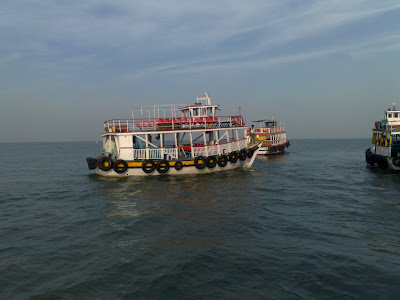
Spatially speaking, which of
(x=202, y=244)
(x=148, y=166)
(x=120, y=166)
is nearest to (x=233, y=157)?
(x=148, y=166)

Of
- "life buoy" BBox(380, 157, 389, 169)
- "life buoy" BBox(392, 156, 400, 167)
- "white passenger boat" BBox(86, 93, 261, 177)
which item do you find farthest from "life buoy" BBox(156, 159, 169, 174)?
"life buoy" BBox(380, 157, 389, 169)

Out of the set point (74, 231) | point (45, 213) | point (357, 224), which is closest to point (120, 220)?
point (74, 231)

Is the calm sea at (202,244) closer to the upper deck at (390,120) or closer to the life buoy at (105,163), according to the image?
the life buoy at (105,163)

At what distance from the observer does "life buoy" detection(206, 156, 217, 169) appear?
24984mm

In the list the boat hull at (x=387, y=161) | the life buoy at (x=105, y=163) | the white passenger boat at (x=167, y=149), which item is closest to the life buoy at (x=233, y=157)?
the white passenger boat at (x=167, y=149)

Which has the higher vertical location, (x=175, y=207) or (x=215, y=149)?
(x=215, y=149)

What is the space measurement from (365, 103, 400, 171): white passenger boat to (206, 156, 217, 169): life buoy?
55.1 feet

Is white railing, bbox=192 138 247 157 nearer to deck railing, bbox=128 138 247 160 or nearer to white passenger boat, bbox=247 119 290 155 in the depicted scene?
deck railing, bbox=128 138 247 160

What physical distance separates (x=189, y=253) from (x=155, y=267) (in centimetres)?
136

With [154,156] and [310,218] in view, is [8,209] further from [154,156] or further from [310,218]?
[310,218]

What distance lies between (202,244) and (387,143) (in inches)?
1010

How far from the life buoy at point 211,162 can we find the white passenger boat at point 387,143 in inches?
661

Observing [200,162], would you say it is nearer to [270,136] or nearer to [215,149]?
[215,149]

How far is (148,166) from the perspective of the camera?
78.4 ft
